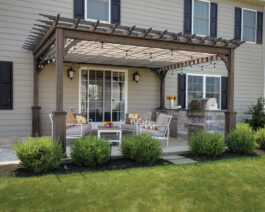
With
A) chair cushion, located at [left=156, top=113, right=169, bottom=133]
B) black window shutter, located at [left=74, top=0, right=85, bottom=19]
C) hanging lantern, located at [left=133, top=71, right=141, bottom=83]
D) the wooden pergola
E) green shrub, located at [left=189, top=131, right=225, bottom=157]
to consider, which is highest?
black window shutter, located at [left=74, top=0, right=85, bottom=19]

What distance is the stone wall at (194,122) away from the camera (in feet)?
22.3

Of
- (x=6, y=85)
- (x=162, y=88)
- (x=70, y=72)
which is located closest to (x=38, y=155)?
(x=6, y=85)

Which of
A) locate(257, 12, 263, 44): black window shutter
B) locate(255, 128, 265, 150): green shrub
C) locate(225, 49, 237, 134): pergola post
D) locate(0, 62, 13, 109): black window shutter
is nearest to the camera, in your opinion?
locate(255, 128, 265, 150): green shrub

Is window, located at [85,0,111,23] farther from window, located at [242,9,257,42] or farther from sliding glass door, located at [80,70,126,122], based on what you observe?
window, located at [242,9,257,42]

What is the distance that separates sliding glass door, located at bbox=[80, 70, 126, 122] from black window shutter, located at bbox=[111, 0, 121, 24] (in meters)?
1.65

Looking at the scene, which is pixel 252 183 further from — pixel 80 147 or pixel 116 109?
pixel 116 109

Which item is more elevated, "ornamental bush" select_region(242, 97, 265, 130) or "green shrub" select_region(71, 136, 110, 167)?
"ornamental bush" select_region(242, 97, 265, 130)

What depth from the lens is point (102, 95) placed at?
8367 mm

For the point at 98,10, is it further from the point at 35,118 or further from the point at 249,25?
the point at 249,25

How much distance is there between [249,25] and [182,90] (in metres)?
4.07

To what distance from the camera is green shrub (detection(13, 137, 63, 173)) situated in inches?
159

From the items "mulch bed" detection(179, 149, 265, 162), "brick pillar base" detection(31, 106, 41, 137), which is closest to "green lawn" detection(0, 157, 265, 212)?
"mulch bed" detection(179, 149, 265, 162)

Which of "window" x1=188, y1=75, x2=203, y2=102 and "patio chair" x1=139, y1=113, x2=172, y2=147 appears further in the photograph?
"window" x1=188, y1=75, x2=203, y2=102

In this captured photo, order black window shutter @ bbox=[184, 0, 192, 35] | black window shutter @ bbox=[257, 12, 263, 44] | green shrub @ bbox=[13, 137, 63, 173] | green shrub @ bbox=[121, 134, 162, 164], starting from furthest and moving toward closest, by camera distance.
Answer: black window shutter @ bbox=[257, 12, 263, 44] < black window shutter @ bbox=[184, 0, 192, 35] < green shrub @ bbox=[121, 134, 162, 164] < green shrub @ bbox=[13, 137, 63, 173]
